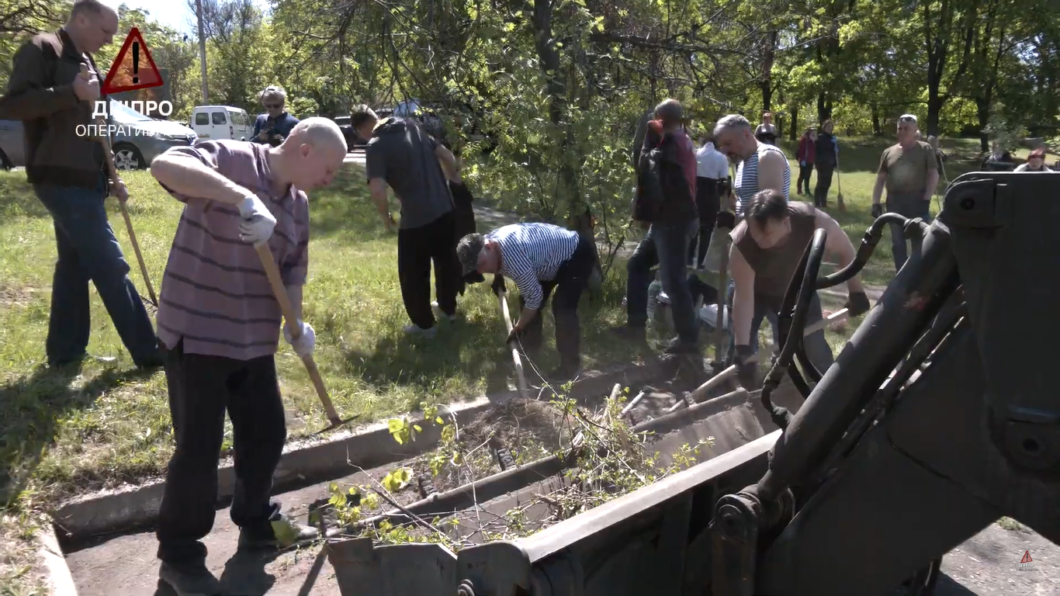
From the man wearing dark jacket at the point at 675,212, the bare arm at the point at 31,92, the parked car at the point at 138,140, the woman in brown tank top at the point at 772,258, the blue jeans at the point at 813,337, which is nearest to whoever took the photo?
the bare arm at the point at 31,92

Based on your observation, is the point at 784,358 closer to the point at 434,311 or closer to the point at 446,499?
the point at 446,499

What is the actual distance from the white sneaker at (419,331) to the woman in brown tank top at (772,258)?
248 centimetres

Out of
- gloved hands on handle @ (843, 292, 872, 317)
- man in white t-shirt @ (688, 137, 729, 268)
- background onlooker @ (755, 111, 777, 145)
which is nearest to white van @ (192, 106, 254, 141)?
background onlooker @ (755, 111, 777, 145)

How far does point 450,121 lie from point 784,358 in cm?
527

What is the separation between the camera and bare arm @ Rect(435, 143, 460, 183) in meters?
6.74

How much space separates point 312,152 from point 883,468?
229cm

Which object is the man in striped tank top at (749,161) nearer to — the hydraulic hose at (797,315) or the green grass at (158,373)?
the green grass at (158,373)

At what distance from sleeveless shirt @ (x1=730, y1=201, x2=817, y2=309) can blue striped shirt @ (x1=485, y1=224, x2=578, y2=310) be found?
1.18 m

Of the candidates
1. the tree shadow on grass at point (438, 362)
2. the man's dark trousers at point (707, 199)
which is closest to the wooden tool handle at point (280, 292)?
the tree shadow on grass at point (438, 362)

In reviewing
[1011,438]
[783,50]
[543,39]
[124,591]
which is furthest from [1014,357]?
[783,50]

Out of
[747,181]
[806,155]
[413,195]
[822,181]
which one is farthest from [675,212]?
[806,155]

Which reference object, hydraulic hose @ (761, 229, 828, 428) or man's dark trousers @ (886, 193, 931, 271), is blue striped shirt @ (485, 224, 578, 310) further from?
man's dark trousers @ (886, 193, 931, 271)

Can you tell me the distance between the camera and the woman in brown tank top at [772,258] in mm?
4512

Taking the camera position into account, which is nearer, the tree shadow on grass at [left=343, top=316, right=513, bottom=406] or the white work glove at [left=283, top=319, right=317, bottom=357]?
the white work glove at [left=283, top=319, right=317, bottom=357]
